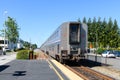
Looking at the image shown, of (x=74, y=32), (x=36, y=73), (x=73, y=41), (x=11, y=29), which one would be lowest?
(x=36, y=73)

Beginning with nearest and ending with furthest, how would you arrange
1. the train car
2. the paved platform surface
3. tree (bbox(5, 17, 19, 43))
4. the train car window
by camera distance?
the paved platform surface < the train car < the train car window < tree (bbox(5, 17, 19, 43))

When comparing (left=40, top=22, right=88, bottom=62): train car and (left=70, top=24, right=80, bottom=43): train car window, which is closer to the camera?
(left=40, top=22, right=88, bottom=62): train car

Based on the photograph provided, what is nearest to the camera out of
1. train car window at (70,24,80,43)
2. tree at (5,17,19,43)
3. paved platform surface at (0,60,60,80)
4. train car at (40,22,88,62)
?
paved platform surface at (0,60,60,80)

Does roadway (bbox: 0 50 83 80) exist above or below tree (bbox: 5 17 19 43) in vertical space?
below

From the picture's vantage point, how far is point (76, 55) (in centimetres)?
3105

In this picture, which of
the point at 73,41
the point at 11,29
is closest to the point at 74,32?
the point at 73,41

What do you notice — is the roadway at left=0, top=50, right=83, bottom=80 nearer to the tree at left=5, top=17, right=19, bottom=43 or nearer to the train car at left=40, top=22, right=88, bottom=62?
the train car at left=40, top=22, right=88, bottom=62

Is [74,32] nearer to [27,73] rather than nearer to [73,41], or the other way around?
[73,41]

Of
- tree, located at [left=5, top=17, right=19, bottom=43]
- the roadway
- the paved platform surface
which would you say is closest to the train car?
the roadway

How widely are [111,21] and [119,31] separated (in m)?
5.01

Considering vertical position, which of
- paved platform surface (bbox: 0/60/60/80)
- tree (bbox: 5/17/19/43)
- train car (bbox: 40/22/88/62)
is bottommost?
paved platform surface (bbox: 0/60/60/80)

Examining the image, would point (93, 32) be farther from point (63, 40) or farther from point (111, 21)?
point (63, 40)

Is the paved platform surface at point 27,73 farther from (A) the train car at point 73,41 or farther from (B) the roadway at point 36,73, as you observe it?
(A) the train car at point 73,41

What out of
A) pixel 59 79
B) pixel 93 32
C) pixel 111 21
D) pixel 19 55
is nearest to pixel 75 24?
pixel 59 79
